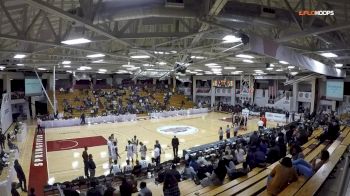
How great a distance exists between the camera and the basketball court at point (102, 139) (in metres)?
13.0

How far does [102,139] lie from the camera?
19141mm

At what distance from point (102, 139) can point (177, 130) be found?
20.5 feet

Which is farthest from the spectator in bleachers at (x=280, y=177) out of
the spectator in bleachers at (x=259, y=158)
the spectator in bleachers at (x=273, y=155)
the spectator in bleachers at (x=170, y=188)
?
the spectator in bleachers at (x=273, y=155)

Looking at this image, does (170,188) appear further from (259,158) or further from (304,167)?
(259,158)

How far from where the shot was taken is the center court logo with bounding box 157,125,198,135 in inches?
847

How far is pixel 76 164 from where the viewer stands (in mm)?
13508

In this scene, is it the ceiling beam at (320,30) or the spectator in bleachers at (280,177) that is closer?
the spectator in bleachers at (280,177)

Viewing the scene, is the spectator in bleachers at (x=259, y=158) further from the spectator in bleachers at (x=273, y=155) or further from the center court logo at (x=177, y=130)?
the center court logo at (x=177, y=130)

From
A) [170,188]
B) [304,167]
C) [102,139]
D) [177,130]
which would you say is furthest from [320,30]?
[177,130]

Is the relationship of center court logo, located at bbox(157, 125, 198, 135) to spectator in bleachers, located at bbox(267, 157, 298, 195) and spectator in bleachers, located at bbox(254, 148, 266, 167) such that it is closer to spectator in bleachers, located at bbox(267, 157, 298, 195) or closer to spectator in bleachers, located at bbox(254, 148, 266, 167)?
spectator in bleachers, located at bbox(254, 148, 266, 167)

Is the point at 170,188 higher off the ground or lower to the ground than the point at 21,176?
higher

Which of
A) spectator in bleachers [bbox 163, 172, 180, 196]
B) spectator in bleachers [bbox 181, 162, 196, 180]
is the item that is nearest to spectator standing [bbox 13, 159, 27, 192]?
spectator in bleachers [bbox 181, 162, 196, 180]

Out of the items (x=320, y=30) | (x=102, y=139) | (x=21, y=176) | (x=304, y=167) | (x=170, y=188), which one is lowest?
(x=102, y=139)

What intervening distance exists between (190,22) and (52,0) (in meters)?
5.09
